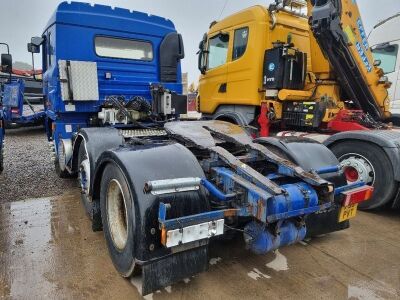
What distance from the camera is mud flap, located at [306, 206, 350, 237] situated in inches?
110

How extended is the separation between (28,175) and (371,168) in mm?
5329

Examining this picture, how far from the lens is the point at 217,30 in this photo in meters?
6.60

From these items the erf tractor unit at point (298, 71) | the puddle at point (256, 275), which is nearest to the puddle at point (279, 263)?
the puddle at point (256, 275)

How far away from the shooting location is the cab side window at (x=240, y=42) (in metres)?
5.96

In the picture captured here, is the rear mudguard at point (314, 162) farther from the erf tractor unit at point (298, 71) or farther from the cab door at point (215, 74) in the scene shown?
the cab door at point (215, 74)

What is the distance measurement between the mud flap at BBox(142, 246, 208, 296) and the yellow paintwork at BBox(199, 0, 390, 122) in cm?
393

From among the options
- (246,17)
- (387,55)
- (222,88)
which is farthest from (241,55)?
(387,55)

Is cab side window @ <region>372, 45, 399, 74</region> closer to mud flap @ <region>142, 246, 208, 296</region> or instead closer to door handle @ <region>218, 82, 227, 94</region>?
→ door handle @ <region>218, 82, 227, 94</region>

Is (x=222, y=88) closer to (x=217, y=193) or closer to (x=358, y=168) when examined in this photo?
(x=358, y=168)

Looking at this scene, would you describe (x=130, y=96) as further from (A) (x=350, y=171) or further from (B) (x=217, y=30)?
(A) (x=350, y=171)

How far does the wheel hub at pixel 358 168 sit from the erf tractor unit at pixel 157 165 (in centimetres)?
111

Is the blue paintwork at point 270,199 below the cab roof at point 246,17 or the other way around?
below

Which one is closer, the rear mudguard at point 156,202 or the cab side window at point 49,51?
the rear mudguard at point 156,202

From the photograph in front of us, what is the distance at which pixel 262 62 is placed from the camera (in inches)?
230
